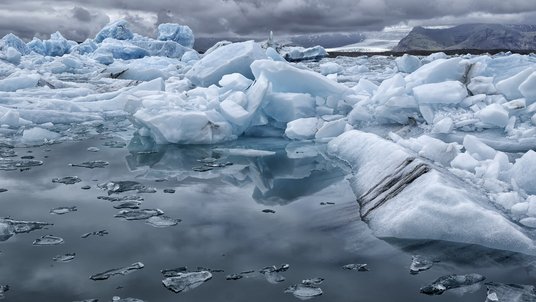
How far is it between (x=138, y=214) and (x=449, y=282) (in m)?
2.18

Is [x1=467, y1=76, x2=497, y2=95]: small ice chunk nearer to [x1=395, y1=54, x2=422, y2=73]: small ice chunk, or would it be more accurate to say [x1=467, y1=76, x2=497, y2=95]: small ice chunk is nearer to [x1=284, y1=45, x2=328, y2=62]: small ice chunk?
[x1=395, y1=54, x2=422, y2=73]: small ice chunk

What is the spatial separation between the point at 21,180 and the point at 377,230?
3337mm

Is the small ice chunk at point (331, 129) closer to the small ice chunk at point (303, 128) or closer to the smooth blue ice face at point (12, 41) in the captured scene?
the small ice chunk at point (303, 128)

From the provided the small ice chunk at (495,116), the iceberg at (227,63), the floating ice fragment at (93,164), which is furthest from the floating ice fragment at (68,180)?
the iceberg at (227,63)

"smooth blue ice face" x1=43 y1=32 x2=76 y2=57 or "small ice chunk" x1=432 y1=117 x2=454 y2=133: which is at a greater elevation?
"smooth blue ice face" x1=43 y1=32 x2=76 y2=57

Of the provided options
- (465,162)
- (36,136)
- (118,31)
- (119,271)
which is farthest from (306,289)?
(118,31)

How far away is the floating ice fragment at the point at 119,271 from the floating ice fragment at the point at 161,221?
25.9 inches

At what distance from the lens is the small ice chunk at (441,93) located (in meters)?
5.96

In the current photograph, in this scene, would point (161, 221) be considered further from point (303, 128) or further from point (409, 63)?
point (409, 63)

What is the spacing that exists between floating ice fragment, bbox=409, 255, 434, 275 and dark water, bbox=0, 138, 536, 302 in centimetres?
4

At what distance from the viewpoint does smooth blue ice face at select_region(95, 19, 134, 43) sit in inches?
1286

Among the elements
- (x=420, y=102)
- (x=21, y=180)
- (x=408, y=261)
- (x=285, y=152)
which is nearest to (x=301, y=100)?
(x=285, y=152)

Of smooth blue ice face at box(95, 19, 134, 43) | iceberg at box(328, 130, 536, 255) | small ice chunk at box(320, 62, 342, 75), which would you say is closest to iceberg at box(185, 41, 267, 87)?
iceberg at box(328, 130, 536, 255)

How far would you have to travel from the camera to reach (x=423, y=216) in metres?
3.12
